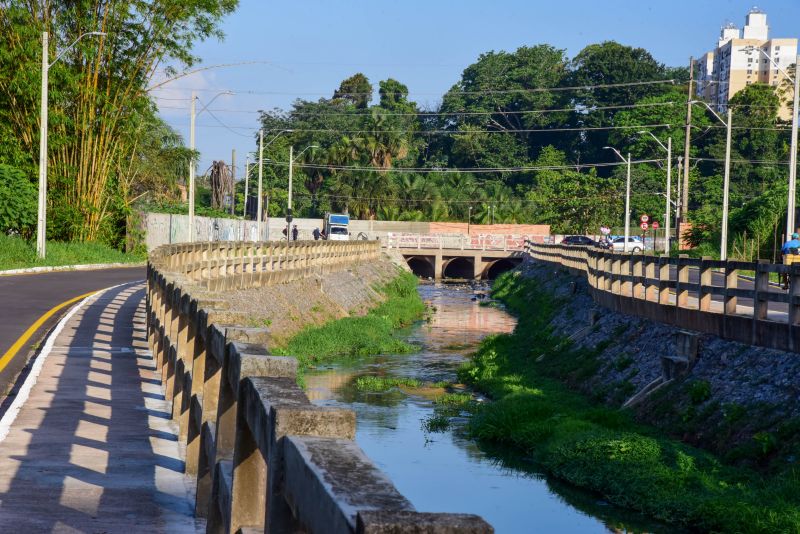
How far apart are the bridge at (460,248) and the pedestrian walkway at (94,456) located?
223 feet

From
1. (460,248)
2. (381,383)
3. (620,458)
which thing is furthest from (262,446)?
(460,248)

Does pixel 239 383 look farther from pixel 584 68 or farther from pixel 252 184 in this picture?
pixel 584 68

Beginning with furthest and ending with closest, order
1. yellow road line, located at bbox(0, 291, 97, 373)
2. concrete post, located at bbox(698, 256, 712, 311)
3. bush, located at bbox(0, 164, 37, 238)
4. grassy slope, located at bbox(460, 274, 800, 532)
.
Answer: bush, located at bbox(0, 164, 37, 238), concrete post, located at bbox(698, 256, 712, 311), yellow road line, located at bbox(0, 291, 97, 373), grassy slope, located at bbox(460, 274, 800, 532)

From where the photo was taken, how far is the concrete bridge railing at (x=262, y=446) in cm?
322

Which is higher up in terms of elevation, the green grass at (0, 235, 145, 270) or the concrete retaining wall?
the concrete retaining wall

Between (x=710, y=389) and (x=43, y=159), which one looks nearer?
(x=710, y=389)

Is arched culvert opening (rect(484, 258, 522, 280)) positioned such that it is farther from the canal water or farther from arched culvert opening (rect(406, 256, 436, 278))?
the canal water

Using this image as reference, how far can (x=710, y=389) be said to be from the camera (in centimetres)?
1784

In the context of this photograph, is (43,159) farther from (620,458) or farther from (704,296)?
(620,458)

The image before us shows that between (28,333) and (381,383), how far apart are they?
29.6 ft

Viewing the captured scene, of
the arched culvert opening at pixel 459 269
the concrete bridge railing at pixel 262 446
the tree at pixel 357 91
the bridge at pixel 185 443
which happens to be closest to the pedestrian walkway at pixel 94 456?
the bridge at pixel 185 443

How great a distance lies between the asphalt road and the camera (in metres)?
17.8

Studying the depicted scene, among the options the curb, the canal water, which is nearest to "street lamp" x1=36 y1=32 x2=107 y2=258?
the curb

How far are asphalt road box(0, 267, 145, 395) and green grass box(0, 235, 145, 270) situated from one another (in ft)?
5.00
